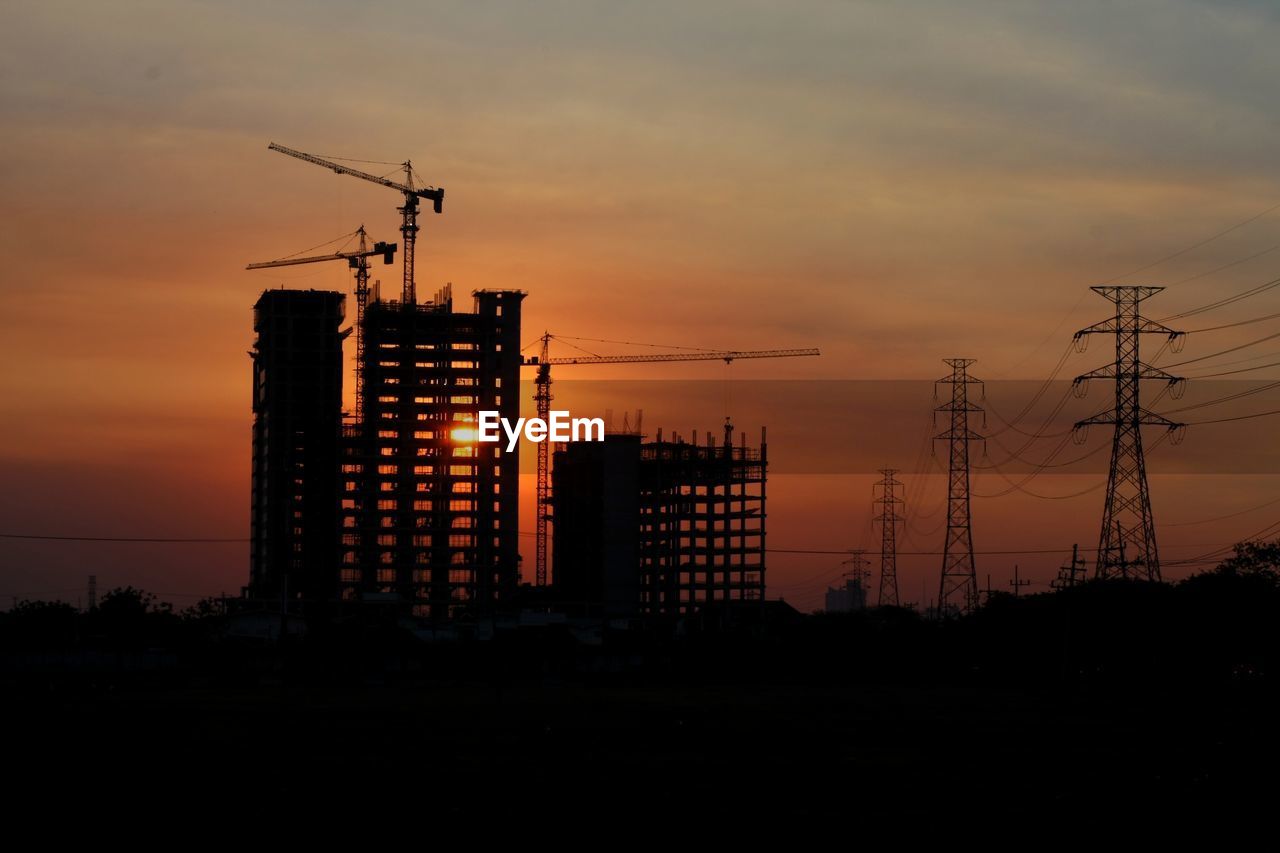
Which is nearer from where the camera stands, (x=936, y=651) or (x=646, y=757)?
(x=646, y=757)

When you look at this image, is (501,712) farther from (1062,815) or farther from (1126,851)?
(1126,851)

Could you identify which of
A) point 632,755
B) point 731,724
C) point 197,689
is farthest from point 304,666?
point 632,755

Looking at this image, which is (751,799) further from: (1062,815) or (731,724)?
(731,724)

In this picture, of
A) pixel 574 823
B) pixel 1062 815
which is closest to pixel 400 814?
pixel 574 823

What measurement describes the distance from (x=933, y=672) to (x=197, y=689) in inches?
2780

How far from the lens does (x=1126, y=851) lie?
4872 cm

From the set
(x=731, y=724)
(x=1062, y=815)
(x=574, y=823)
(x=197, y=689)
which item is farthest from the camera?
(x=197, y=689)

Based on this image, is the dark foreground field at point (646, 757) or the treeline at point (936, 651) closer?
the dark foreground field at point (646, 757)

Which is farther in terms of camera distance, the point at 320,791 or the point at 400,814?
the point at 320,791

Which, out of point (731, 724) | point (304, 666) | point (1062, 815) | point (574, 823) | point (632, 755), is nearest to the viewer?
point (574, 823)

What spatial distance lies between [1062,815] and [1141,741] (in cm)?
3190

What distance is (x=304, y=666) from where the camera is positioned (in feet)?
509

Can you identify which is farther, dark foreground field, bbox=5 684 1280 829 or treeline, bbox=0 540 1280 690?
treeline, bbox=0 540 1280 690

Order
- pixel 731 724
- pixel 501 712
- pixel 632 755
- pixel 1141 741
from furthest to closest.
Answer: pixel 501 712 → pixel 731 724 → pixel 1141 741 → pixel 632 755
